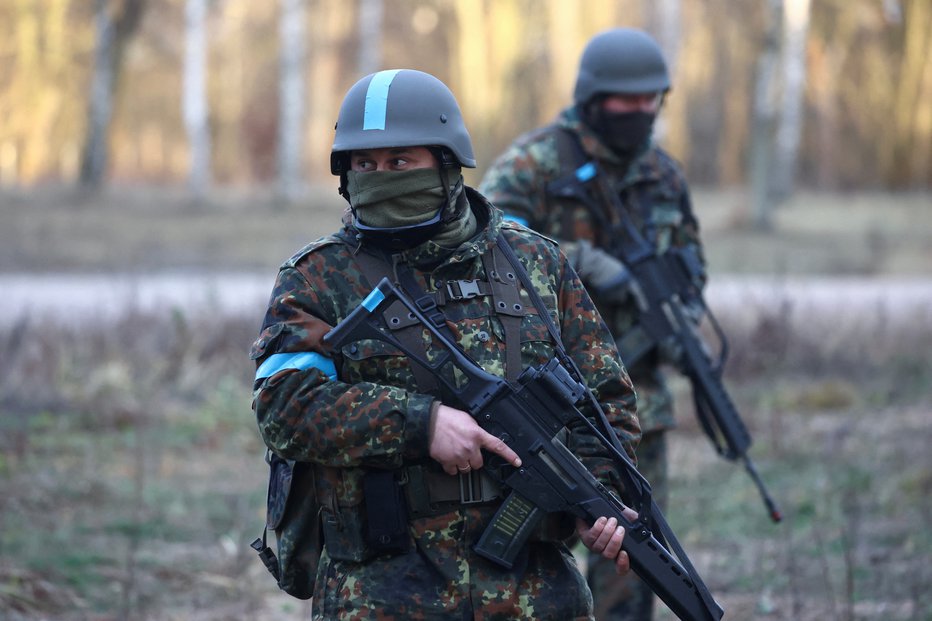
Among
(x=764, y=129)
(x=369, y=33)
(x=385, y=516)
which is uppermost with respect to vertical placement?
(x=385, y=516)

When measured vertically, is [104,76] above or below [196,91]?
above

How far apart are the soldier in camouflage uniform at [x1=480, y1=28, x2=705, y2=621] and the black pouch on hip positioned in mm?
1905

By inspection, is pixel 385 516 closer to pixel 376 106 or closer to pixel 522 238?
pixel 522 238

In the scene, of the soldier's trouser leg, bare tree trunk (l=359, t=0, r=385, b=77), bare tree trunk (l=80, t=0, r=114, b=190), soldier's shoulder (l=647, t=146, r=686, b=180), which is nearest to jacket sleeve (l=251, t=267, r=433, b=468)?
the soldier's trouser leg

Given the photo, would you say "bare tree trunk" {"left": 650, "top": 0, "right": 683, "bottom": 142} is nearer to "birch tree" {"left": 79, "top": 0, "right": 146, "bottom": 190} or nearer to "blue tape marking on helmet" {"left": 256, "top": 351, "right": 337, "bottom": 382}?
"birch tree" {"left": 79, "top": 0, "right": 146, "bottom": 190}

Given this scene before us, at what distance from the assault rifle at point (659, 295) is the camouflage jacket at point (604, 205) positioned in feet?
0.12

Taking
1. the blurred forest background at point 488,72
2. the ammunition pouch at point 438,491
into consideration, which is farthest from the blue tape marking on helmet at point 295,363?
the blurred forest background at point 488,72

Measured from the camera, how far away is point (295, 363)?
8.87 feet

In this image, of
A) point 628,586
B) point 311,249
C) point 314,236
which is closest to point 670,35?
point 314,236

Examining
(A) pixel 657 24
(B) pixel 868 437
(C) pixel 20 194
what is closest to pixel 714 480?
(B) pixel 868 437

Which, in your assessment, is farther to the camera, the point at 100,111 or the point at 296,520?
the point at 100,111

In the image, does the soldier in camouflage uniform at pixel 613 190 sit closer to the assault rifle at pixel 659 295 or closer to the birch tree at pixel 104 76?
the assault rifle at pixel 659 295

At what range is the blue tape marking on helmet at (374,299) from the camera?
2725mm

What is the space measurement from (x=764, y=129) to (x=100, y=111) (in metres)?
11.4
